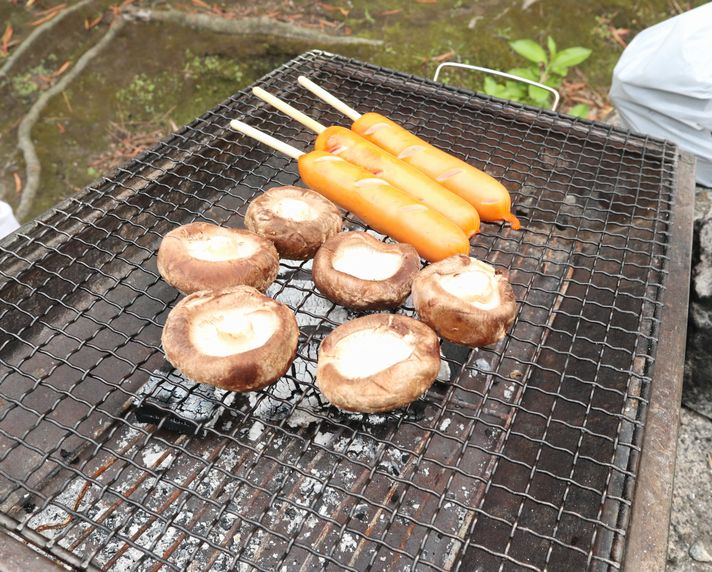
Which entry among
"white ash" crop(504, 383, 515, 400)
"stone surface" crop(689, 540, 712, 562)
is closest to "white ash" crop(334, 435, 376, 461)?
"white ash" crop(504, 383, 515, 400)

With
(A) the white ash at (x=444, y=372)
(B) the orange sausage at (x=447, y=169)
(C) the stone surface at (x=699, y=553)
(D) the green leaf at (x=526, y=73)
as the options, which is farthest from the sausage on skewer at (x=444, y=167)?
(D) the green leaf at (x=526, y=73)

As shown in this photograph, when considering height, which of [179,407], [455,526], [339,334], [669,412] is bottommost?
[455,526]

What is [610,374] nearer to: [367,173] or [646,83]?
[367,173]

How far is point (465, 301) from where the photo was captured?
2654mm

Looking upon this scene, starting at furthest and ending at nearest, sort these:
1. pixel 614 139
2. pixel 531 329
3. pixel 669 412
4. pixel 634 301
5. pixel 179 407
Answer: pixel 614 139, pixel 531 329, pixel 634 301, pixel 179 407, pixel 669 412

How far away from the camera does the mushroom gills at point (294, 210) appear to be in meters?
3.15

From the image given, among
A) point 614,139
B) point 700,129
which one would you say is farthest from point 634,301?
point 700,129

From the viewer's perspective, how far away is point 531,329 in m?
3.67

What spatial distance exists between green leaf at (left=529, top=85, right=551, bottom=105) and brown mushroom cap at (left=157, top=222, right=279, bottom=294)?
425 centimetres

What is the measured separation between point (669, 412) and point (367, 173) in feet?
6.88

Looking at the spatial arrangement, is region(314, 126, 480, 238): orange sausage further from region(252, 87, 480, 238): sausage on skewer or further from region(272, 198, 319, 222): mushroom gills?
region(272, 198, 319, 222): mushroom gills

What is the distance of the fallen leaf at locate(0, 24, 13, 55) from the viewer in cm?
689

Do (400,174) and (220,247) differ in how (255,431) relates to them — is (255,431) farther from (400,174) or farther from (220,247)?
(400,174)

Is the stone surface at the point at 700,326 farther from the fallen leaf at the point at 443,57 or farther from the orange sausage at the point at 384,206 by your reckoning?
the fallen leaf at the point at 443,57
